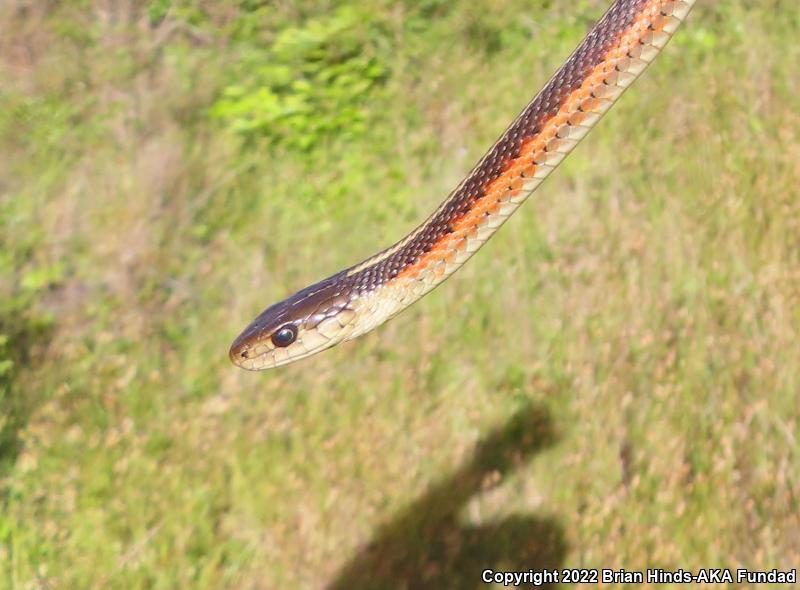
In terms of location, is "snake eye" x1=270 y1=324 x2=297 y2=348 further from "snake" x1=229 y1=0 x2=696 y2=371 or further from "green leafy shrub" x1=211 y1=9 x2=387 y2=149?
"green leafy shrub" x1=211 y1=9 x2=387 y2=149

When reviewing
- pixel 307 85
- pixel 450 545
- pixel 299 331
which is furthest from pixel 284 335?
pixel 307 85

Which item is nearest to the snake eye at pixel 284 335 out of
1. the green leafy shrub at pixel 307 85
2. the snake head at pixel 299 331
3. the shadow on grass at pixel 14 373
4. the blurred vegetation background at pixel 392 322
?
the snake head at pixel 299 331

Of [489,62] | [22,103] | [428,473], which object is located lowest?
[428,473]

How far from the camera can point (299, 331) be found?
2.29 meters

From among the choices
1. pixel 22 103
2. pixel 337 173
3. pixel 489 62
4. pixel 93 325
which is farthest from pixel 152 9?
pixel 93 325

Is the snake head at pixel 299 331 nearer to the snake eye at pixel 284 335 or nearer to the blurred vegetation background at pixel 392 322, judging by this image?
the snake eye at pixel 284 335

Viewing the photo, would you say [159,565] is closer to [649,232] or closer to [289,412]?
[289,412]

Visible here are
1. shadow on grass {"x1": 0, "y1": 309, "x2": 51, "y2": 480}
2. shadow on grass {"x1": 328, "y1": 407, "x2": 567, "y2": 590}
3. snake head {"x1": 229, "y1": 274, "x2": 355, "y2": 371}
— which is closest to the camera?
snake head {"x1": 229, "y1": 274, "x2": 355, "y2": 371}

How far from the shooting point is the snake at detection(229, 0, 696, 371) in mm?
2053

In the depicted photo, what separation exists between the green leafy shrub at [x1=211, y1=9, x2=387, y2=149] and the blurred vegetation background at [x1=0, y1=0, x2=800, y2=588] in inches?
0.9

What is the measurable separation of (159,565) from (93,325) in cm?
142

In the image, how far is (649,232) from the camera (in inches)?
158

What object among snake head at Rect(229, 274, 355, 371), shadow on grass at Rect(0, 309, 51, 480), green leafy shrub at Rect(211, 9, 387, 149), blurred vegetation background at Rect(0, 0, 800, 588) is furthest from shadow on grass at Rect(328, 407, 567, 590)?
green leafy shrub at Rect(211, 9, 387, 149)

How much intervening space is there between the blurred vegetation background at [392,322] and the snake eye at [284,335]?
1066 mm
